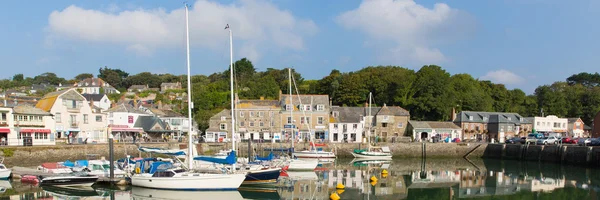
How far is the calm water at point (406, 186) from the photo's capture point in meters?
27.6

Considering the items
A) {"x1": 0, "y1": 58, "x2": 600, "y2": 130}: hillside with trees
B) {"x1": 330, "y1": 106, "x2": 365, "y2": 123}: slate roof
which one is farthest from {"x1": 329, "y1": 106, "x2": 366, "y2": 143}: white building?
{"x1": 0, "y1": 58, "x2": 600, "y2": 130}: hillside with trees

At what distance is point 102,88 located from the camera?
401ft

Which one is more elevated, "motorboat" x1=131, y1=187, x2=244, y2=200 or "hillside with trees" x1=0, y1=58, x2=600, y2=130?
"hillside with trees" x1=0, y1=58, x2=600, y2=130

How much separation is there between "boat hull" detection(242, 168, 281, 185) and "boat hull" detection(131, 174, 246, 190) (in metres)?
2.06

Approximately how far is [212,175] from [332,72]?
7126cm

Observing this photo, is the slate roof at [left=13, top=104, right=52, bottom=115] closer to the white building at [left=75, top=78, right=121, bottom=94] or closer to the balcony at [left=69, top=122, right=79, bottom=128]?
the balcony at [left=69, top=122, right=79, bottom=128]

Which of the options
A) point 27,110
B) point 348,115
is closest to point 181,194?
point 27,110

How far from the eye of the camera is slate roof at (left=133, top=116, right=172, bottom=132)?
62.5 metres

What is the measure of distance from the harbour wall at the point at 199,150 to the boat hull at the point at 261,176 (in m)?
16.8

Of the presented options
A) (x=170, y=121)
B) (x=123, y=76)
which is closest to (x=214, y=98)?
(x=170, y=121)

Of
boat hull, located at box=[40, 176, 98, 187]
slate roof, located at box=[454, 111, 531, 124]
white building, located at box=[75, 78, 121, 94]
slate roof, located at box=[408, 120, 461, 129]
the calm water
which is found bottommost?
the calm water

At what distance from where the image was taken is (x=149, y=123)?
6312cm

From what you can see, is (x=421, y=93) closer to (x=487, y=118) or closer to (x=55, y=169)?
(x=487, y=118)

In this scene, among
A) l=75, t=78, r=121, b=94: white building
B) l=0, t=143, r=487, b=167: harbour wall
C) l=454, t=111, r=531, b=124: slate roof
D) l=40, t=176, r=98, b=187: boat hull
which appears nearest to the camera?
l=40, t=176, r=98, b=187: boat hull
